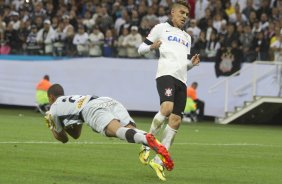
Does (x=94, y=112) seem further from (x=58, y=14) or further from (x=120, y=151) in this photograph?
(x=58, y=14)

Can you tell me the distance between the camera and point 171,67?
12852 mm

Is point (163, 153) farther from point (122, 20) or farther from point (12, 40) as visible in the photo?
point (12, 40)

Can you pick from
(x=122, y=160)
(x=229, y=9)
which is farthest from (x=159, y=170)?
(x=229, y=9)

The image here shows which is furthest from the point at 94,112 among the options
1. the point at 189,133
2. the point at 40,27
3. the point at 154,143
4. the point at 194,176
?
the point at 40,27

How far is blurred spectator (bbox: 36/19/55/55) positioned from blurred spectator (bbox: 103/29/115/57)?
2159 mm

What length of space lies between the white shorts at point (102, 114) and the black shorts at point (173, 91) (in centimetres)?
134

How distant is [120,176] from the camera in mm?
11750

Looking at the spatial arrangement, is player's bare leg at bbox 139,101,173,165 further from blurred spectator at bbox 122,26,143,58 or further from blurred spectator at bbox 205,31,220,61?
blurred spectator at bbox 122,26,143,58

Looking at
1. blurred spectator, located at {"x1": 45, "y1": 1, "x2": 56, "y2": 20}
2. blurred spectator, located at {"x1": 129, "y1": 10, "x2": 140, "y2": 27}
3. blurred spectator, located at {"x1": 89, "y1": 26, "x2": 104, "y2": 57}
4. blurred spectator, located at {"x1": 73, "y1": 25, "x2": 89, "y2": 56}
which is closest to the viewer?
blurred spectator, located at {"x1": 129, "y1": 10, "x2": 140, "y2": 27}

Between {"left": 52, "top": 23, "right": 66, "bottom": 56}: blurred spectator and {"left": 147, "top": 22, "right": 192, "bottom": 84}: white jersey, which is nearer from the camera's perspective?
{"left": 147, "top": 22, "right": 192, "bottom": 84}: white jersey

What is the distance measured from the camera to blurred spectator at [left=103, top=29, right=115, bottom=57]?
3119 centimetres

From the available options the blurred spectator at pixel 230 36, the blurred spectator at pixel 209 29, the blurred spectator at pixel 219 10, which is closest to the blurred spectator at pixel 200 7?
the blurred spectator at pixel 219 10

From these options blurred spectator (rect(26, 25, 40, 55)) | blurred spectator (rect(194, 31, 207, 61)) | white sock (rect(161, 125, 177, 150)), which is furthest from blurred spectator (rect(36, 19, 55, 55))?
white sock (rect(161, 125, 177, 150))

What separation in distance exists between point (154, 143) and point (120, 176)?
1461 millimetres
